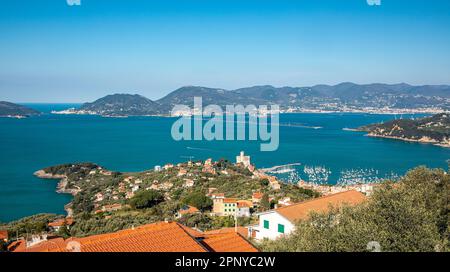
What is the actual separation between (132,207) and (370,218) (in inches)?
488

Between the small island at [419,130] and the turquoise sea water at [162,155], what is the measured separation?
3.02 metres

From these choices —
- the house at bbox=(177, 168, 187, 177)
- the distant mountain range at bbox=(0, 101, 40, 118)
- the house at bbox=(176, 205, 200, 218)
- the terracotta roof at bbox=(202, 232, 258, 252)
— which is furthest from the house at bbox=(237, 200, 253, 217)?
the distant mountain range at bbox=(0, 101, 40, 118)

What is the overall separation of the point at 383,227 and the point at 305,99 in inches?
5978

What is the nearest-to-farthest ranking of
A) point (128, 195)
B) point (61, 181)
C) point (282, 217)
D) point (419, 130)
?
point (282, 217) → point (128, 195) → point (61, 181) → point (419, 130)

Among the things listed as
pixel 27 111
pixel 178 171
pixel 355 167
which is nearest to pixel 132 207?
pixel 178 171

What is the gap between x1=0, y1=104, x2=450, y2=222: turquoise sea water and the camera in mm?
25147

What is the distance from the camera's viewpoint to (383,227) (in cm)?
378

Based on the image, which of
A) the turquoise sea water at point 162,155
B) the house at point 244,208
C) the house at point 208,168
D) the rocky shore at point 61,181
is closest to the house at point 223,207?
the house at point 244,208

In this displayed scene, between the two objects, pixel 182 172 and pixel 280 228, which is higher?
pixel 280 228

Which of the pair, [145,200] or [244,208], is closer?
[244,208]

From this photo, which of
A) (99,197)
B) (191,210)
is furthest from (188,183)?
(191,210)

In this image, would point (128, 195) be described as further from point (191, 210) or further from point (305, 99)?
point (305, 99)
